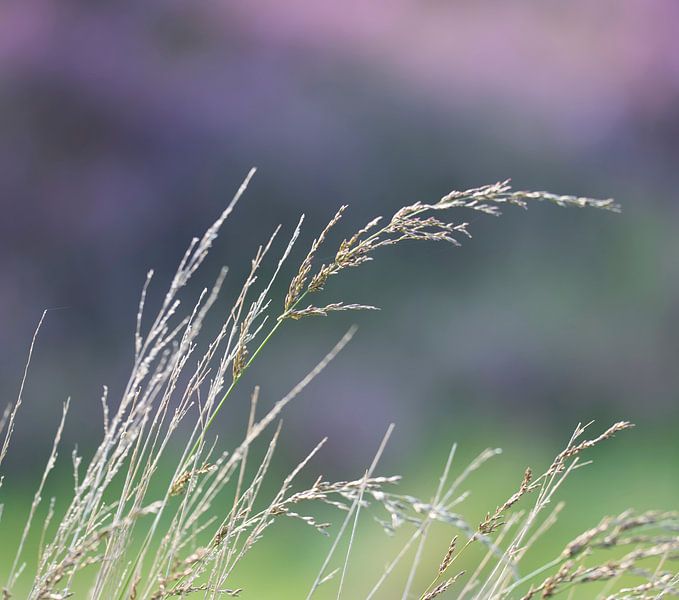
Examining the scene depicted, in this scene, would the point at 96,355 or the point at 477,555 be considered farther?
the point at 96,355

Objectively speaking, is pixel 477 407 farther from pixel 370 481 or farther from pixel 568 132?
pixel 370 481

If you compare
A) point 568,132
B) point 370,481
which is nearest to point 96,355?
point 568,132

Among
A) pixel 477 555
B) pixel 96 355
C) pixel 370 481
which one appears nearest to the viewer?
pixel 370 481

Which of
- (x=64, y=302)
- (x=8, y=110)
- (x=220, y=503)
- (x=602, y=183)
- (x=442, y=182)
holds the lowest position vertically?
(x=220, y=503)

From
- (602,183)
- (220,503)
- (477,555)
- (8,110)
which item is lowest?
(220,503)

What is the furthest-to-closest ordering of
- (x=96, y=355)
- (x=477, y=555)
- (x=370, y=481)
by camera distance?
(x=96, y=355) < (x=477, y=555) < (x=370, y=481)

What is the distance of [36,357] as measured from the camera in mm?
3748

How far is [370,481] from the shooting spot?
790mm

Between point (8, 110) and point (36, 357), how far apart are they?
1.29m

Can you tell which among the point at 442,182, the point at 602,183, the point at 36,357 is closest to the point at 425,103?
the point at 442,182

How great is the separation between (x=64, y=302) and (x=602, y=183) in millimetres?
2780

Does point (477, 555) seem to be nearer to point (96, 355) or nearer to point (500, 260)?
point (500, 260)

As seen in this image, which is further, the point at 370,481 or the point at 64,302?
the point at 64,302

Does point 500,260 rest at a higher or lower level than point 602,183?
lower
